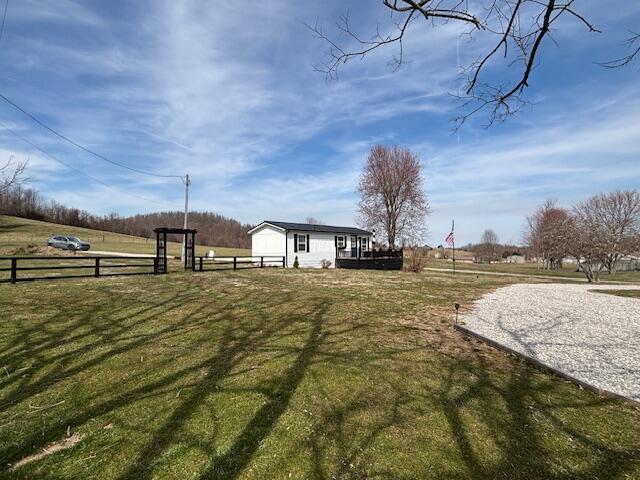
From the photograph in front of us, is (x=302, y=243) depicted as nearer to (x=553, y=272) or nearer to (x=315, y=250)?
(x=315, y=250)

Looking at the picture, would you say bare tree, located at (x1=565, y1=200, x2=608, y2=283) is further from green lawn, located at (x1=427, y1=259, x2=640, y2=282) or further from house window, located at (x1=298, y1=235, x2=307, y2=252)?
house window, located at (x1=298, y1=235, x2=307, y2=252)

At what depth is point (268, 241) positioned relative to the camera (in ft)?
83.4

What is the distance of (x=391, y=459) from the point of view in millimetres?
2609

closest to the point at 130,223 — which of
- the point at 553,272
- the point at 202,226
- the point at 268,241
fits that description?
the point at 202,226

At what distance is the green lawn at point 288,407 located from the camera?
258 centimetres

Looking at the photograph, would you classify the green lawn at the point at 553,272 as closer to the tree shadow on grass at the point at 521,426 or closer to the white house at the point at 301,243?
the white house at the point at 301,243

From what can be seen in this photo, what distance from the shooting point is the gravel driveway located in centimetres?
454

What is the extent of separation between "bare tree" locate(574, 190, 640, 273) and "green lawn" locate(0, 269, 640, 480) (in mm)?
18875

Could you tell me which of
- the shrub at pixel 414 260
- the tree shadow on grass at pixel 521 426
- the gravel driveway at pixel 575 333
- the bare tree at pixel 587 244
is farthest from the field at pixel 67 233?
the tree shadow on grass at pixel 521 426

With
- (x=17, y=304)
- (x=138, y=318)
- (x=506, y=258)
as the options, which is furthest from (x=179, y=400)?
(x=506, y=258)

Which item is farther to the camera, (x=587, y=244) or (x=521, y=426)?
(x=587, y=244)

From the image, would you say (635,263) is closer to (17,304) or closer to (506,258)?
(506,258)

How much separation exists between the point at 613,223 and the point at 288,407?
34297mm

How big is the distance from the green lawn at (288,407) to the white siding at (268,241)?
18.0 meters
